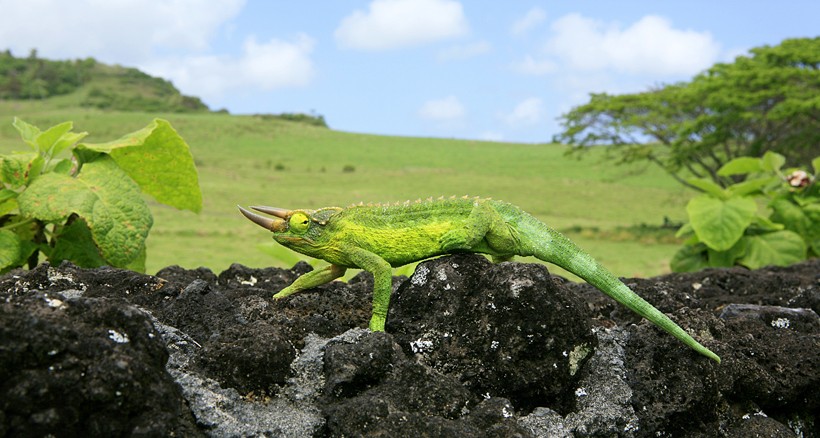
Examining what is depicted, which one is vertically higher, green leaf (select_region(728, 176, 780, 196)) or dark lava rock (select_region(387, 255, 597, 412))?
green leaf (select_region(728, 176, 780, 196))

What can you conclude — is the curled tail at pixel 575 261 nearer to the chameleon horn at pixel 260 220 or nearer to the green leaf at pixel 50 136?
the chameleon horn at pixel 260 220

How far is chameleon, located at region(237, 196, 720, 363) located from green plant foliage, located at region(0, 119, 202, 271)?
2.47ft

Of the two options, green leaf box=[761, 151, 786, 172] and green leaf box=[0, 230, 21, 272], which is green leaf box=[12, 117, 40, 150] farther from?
green leaf box=[761, 151, 786, 172]

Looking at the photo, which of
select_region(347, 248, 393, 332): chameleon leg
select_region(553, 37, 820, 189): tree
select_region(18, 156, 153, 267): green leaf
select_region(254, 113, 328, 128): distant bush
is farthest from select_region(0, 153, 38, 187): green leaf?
select_region(254, 113, 328, 128): distant bush

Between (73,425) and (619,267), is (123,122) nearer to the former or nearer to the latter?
(619,267)

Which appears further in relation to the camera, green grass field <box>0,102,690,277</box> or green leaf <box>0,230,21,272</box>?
green grass field <box>0,102,690,277</box>

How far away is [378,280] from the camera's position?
1.85 metres

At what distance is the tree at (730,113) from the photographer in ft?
54.4

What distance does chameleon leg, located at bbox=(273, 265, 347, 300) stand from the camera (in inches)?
79.3

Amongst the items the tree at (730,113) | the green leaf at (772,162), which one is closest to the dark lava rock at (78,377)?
the green leaf at (772,162)

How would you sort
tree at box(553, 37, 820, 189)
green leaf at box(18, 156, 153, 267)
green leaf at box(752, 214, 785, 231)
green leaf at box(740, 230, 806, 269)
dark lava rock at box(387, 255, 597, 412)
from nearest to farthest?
1. dark lava rock at box(387, 255, 597, 412)
2. green leaf at box(18, 156, 153, 267)
3. green leaf at box(740, 230, 806, 269)
4. green leaf at box(752, 214, 785, 231)
5. tree at box(553, 37, 820, 189)

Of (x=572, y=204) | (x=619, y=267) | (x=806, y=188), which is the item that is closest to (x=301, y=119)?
(x=572, y=204)

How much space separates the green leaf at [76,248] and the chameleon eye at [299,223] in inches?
43.9

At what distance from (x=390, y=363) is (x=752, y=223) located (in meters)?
4.19
